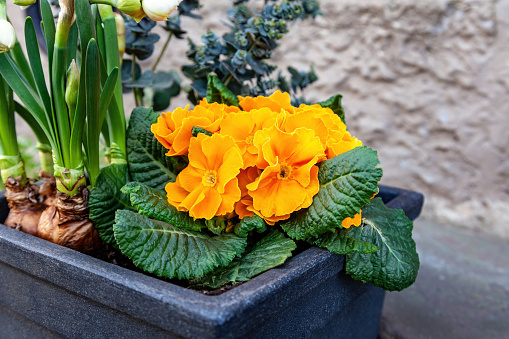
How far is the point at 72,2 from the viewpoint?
2.30 ft

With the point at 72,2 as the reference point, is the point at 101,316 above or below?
below

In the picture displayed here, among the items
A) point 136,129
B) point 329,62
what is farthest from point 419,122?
point 136,129

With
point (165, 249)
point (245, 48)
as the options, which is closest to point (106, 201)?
point (165, 249)

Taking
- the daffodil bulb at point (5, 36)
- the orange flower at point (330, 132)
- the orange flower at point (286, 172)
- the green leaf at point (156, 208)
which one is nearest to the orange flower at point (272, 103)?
the orange flower at point (330, 132)

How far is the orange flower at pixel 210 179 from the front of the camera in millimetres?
712

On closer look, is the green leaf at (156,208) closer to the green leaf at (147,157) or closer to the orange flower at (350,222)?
the green leaf at (147,157)

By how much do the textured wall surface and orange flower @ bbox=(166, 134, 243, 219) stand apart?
139cm

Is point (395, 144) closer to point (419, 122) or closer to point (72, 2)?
point (419, 122)

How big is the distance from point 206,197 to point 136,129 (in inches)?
9.7

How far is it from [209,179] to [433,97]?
1464 mm

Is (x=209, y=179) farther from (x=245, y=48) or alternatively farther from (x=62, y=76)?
(x=245, y=48)

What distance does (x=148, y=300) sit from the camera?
57 cm

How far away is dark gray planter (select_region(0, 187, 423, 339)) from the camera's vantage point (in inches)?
21.8

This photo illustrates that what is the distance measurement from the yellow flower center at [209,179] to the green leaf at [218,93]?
240 mm
